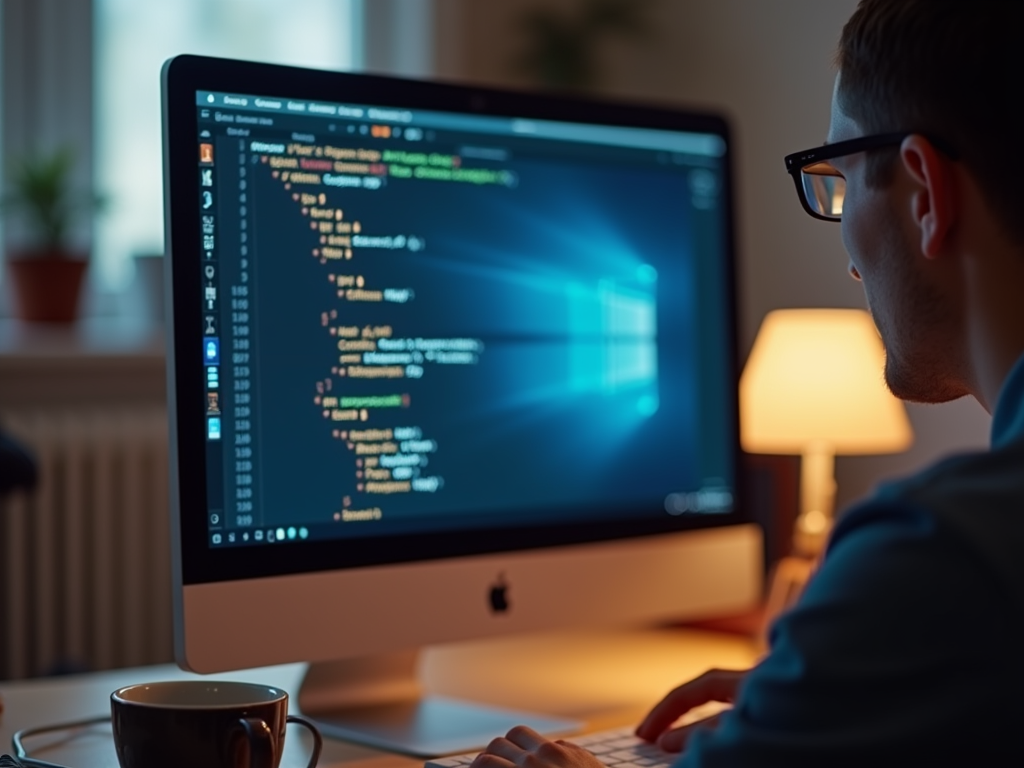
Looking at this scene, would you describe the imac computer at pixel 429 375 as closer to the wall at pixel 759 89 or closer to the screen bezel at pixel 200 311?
the screen bezel at pixel 200 311

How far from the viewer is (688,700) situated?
3.76 ft

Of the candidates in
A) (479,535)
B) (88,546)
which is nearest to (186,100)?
(479,535)

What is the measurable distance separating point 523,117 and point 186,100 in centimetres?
34

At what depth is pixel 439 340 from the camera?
1.26 m

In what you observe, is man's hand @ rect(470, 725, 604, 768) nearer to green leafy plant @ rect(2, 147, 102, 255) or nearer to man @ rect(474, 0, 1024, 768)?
man @ rect(474, 0, 1024, 768)

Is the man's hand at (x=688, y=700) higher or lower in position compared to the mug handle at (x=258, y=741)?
lower

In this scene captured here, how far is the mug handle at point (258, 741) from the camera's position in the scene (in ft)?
2.93

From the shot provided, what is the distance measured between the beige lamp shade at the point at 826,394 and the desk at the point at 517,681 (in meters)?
0.43

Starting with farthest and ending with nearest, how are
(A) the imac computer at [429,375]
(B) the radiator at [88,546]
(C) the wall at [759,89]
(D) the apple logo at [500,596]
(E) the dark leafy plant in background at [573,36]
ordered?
1. (E) the dark leafy plant in background at [573,36]
2. (C) the wall at [759,89]
3. (B) the radiator at [88,546]
4. (D) the apple logo at [500,596]
5. (A) the imac computer at [429,375]

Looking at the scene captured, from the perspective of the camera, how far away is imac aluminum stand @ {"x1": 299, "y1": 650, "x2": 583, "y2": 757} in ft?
3.91

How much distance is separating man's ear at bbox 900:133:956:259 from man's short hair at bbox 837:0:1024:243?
1 centimetres

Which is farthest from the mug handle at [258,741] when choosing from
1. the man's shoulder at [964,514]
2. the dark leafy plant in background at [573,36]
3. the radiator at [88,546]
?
the dark leafy plant in background at [573,36]

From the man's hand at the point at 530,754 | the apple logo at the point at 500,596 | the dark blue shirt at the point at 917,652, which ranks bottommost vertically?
the man's hand at the point at 530,754

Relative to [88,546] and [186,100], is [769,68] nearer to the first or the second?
[88,546]
